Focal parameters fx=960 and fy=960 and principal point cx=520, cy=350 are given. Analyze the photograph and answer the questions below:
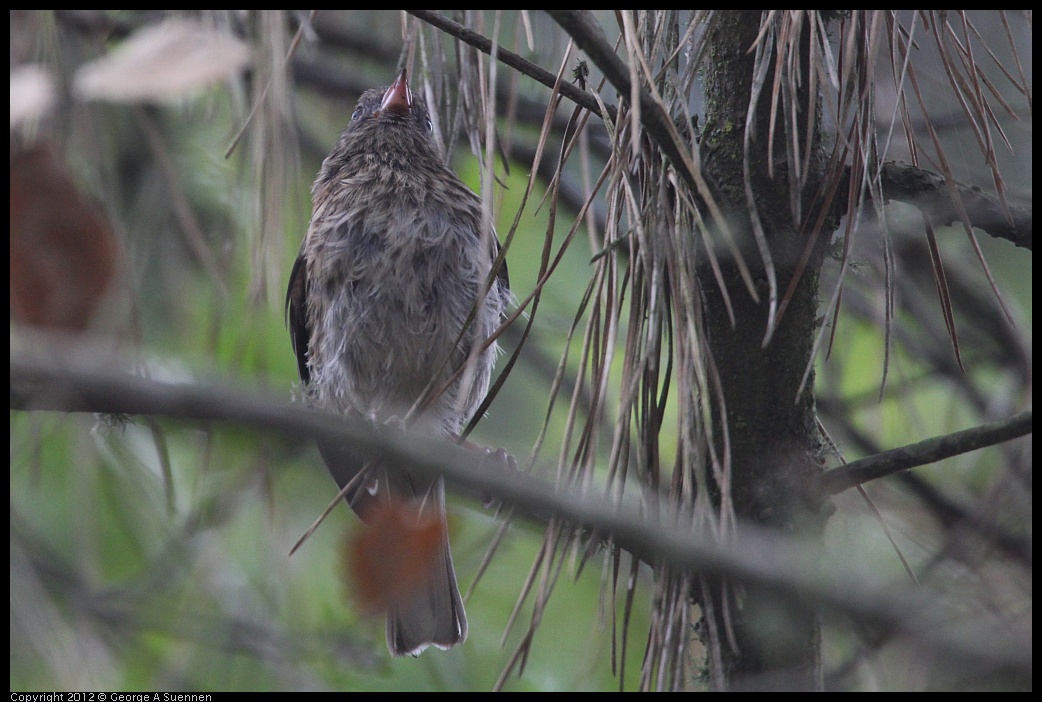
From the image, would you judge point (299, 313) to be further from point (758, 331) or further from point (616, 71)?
point (616, 71)

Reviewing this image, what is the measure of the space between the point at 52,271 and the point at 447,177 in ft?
7.14

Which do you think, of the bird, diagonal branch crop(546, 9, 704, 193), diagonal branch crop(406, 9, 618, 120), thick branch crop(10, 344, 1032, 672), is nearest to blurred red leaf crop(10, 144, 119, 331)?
thick branch crop(10, 344, 1032, 672)

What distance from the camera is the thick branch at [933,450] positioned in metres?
1.41

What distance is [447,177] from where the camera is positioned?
338 centimetres

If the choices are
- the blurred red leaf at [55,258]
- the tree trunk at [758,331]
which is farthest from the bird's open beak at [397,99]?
the blurred red leaf at [55,258]

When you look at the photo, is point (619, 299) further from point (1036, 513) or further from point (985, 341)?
point (985, 341)

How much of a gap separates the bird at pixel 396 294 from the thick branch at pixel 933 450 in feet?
5.37

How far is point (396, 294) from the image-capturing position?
3180mm

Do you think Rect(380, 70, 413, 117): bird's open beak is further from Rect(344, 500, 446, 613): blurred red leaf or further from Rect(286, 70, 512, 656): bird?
Rect(344, 500, 446, 613): blurred red leaf

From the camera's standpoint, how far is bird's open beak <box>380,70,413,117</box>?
3.36 metres

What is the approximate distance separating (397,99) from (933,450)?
7.99ft

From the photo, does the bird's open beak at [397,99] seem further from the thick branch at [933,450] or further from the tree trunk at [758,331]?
the thick branch at [933,450]

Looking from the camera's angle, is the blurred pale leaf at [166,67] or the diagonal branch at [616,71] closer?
the blurred pale leaf at [166,67]

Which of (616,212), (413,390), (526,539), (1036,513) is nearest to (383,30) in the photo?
(413,390)
